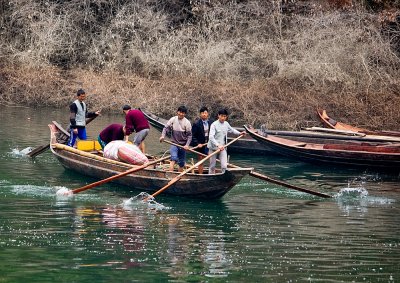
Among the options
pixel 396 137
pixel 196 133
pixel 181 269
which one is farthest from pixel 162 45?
pixel 181 269

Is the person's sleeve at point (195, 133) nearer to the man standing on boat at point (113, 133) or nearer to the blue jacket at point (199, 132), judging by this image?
the blue jacket at point (199, 132)

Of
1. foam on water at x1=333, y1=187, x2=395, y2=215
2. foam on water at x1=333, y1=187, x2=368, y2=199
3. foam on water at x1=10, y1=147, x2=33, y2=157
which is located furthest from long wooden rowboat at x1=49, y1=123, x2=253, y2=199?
foam on water at x1=333, y1=187, x2=368, y2=199

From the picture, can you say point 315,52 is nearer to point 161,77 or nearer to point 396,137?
point 161,77

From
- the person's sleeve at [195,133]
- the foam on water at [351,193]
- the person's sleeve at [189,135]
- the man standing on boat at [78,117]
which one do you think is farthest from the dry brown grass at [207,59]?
the person's sleeve at [189,135]

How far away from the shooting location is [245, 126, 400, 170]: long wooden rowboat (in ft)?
74.4

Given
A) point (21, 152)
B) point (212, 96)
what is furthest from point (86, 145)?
point (212, 96)

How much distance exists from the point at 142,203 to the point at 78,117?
4.42 meters

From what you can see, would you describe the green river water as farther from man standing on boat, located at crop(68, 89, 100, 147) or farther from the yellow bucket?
man standing on boat, located at crop(68, 89, 100, 147)

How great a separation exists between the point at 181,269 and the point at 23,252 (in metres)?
2.26

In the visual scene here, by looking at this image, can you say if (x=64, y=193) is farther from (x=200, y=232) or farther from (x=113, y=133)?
(x=200, y=232)

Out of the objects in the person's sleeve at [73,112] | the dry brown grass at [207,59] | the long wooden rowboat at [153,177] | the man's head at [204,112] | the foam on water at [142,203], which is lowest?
the foam on water at [142,203]

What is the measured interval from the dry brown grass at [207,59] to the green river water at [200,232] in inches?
347

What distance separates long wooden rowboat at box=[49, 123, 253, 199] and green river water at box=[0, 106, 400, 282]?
18 centimetres

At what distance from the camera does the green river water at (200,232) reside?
12938 millimetres
